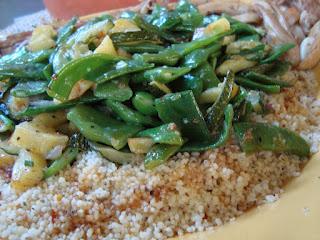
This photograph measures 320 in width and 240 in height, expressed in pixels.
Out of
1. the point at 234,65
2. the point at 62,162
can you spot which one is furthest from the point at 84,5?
the point at 62,162

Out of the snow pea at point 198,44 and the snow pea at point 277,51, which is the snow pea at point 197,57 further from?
the snow pea at point 277,51

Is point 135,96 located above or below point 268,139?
above

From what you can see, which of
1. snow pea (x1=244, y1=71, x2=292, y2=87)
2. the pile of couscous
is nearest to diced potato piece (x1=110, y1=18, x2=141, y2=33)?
snow pea (x1=244, y1=71, x2=292, y2=87)

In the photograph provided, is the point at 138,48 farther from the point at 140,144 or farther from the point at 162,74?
the point at 140,144

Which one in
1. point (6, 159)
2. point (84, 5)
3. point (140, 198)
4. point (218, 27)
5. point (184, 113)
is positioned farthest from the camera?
point (84, 5)

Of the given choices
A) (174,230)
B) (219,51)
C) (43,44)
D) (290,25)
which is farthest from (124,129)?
(290,25)

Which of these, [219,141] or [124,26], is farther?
[124,26]

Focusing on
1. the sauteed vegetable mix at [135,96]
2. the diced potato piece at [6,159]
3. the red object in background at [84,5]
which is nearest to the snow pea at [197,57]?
the sauteed vegetable mix at [135,96]
